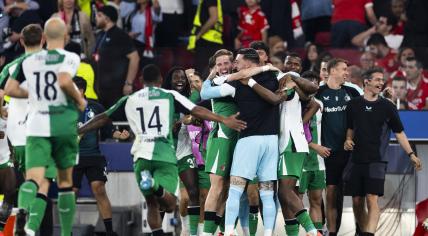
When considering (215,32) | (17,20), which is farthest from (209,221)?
(17,20)

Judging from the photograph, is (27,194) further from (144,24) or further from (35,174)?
(144,24)

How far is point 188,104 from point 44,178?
1.97 metres

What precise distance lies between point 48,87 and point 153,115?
1.50 metres

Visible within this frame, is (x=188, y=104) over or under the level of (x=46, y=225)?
over

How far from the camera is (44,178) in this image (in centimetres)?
1642

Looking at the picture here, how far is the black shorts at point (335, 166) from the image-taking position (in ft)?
66.2

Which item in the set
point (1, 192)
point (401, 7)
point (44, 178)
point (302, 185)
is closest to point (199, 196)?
point (302, 185)

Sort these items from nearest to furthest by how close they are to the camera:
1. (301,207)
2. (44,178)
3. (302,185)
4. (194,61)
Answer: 1. (44,178)
2. (301,207)
3. (302,185)
4. (194,61)

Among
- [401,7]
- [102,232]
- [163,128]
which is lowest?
[102,232]

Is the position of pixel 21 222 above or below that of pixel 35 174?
below

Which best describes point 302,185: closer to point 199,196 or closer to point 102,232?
point 199,196

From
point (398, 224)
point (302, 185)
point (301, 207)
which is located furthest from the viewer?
point (398, 224)

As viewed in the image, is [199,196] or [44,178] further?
[199,196]

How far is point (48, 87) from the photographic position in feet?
53.5
